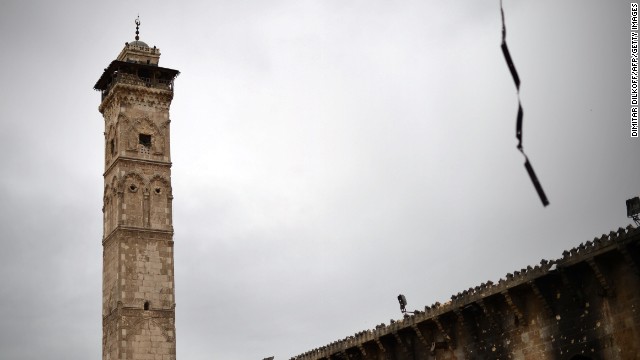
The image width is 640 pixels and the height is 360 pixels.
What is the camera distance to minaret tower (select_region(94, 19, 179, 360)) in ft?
131

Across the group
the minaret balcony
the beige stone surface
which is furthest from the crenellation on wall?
the minaret balcony

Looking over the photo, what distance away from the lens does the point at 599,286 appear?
71.4 ft

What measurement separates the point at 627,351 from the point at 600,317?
46.9 inches

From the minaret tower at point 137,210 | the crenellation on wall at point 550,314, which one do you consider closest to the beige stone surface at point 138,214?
the minaret tower at point 137,210

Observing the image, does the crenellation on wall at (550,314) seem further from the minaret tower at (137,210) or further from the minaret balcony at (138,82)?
the minaret balcony at (138,82)

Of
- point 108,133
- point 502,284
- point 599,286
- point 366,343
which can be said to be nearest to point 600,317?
point 599,286

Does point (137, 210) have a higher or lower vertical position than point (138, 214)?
higher

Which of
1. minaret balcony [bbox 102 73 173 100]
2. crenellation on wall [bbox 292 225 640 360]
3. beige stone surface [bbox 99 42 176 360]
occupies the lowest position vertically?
crenellation on wall [bbox 292 225 640 360]

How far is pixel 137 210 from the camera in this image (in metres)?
41.8

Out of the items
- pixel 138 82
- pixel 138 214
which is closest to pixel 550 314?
pixel 138 214

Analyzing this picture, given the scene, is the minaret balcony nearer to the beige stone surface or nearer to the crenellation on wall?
the beige stone surface

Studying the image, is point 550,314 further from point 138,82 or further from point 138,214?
point 138,82

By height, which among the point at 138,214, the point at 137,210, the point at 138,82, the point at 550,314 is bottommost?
the point at 550,314

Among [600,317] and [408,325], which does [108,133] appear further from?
[600,317]
